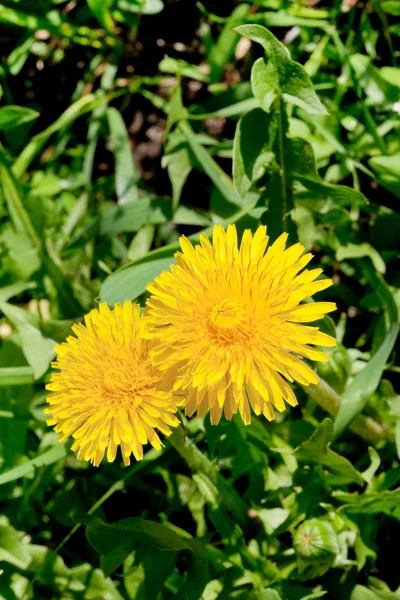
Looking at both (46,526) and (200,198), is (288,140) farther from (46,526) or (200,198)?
(46,526)

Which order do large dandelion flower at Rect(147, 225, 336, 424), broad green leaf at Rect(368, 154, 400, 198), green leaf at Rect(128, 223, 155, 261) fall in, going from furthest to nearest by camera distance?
green leaf at Rect(128, 223, 155, 261) → broad green leaf at Rect(368, 154, 400, 198) → large dandelion flower at Rect(147, 225, 336, 424)

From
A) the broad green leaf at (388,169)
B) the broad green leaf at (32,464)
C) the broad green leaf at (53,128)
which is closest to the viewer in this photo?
the broad green leaf at (32,464)

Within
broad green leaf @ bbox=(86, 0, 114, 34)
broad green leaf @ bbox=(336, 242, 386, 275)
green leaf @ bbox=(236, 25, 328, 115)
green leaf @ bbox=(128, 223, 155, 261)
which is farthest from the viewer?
broad green leaf @ bbox=(86, 0, 114, 34)

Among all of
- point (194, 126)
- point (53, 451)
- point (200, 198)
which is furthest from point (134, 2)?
point (53, 451)

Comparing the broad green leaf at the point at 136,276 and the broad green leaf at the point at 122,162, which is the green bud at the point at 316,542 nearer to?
the broad green leaf at the point at 136,276

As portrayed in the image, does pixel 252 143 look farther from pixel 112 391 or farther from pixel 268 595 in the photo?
pixel 268 595

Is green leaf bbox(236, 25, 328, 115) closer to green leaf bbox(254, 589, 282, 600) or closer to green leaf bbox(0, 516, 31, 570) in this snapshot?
green leaf bbox(254, 589, 282, 600)

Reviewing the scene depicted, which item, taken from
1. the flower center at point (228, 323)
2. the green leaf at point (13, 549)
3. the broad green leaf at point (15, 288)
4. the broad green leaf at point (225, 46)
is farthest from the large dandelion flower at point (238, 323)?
the broad green leaf at point (225, 46)

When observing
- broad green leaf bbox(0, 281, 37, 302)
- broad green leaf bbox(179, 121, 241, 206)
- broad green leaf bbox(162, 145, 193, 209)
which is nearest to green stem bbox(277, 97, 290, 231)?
broad green leaf bbox(179, 121, 241, 206)
